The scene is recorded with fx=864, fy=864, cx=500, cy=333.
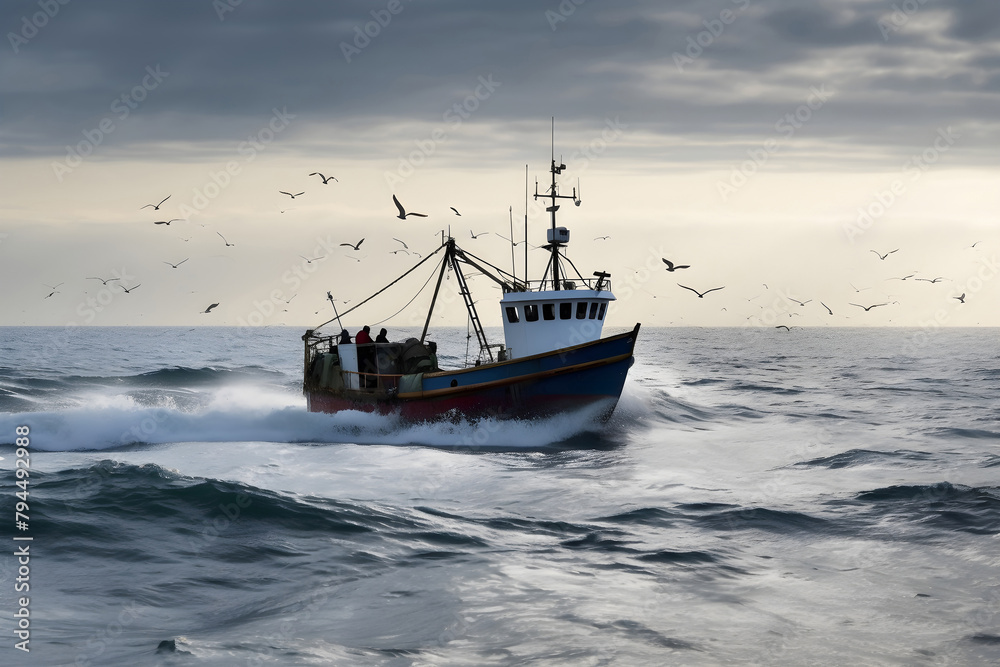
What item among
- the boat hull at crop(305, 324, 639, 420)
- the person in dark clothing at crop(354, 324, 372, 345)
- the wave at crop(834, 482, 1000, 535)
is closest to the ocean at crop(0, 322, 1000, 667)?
the wave at crop(834, 482, 1000, 535)

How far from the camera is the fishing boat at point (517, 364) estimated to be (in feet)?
76.6

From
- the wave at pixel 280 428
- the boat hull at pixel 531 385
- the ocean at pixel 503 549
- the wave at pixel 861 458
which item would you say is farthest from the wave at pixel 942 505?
the wave at pixel 280 428

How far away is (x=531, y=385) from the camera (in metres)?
23.3

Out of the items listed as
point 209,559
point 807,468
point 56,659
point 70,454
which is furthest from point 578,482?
point 70,454

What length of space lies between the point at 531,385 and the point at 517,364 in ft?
2.36

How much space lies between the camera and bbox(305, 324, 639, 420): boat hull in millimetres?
23188

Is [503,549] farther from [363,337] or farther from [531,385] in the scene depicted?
[363,337]

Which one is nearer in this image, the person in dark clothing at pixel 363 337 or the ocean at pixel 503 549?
the ocean at pixel 503 549

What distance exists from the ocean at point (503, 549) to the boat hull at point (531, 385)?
0.51m

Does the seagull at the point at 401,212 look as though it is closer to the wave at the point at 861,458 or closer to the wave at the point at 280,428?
the wave at the point at 280,428

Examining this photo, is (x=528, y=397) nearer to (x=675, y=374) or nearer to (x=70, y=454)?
(x=70, y=454)

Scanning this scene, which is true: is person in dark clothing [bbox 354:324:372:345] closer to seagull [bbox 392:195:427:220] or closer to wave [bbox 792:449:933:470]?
seagull [bbox 392:195:427:220]

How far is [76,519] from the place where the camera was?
13211 mm

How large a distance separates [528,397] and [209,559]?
12915mm
